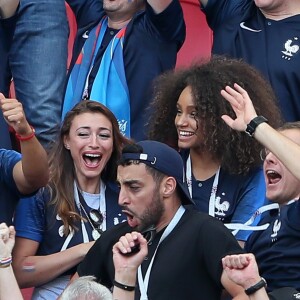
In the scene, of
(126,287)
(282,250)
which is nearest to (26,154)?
(126,287)

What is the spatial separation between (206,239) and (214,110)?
124 centimetres

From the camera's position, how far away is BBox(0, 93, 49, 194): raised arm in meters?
5.75

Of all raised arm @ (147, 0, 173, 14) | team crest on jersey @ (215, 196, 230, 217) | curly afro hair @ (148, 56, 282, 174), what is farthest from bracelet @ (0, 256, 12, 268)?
raised arm @ (147, 0, 173, 14)

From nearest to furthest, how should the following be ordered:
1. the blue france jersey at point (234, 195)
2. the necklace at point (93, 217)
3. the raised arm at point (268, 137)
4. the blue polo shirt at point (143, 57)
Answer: the raised arm at point (268, 137) < the blue france jersey at point (234, 195) < the necklace at point (93, 217) < the blue polo shirt at point (143, 57)

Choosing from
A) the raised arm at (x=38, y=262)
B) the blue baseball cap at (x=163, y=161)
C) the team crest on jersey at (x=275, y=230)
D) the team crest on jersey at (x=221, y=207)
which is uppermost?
the blue baseball cap at (x=163, y=161)

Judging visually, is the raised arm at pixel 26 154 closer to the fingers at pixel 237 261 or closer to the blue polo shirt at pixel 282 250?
the blue polo shirt at pixel 282 250

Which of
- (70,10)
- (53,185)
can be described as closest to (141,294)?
(53,185)

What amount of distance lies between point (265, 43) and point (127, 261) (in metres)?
2.18

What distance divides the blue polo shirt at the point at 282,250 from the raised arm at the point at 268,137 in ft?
1.31

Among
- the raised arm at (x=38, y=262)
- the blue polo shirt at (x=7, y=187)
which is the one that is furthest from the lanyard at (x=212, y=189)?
the blue polo shirt at (x=7, y=187)

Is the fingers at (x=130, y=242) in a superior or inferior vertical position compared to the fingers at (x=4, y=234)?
superior

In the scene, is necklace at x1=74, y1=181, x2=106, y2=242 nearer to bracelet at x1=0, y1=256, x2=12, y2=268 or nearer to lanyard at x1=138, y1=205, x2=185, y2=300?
lanyard at x1=138, y1=205, x2=185, y2=300

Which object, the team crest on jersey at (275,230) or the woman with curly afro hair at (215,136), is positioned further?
the woman with curly afro hair at (215,136)

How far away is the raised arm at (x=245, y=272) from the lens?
5.00 m
